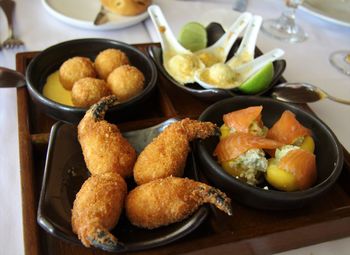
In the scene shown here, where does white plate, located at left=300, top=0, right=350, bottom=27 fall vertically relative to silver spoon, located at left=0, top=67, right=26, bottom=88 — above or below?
above

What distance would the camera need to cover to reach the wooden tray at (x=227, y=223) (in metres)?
0.62

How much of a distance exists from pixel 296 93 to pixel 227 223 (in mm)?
481

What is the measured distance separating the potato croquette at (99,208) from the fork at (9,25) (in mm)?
689

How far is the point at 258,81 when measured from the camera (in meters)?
0.96

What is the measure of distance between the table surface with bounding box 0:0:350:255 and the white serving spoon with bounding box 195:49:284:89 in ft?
0.56

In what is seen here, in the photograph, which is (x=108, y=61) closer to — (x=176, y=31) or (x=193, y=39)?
(x=193, y=39)

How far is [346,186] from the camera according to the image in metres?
0.82

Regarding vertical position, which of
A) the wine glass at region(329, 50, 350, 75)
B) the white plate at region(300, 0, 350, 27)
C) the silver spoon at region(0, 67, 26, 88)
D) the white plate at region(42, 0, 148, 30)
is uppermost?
the white plate at region(300, 0, 350, 27)

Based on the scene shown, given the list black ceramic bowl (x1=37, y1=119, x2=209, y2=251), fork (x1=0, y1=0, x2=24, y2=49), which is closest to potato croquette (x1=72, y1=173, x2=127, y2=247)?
black ceramic bowl (x1=37, y1=119, x2=209, y2=251)

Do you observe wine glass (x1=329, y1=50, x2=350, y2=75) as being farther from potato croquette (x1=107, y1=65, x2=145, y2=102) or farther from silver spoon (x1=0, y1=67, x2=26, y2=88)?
silver spoon (x1=0, y1=67, x2=26, y2=88)

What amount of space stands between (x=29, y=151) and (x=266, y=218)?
50 centimetres

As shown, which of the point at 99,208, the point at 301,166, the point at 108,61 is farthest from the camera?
the point at 108,61

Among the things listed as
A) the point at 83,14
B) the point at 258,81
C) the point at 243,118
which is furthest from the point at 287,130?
the point at 83,14

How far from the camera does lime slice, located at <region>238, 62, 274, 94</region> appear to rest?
96 centimetres
